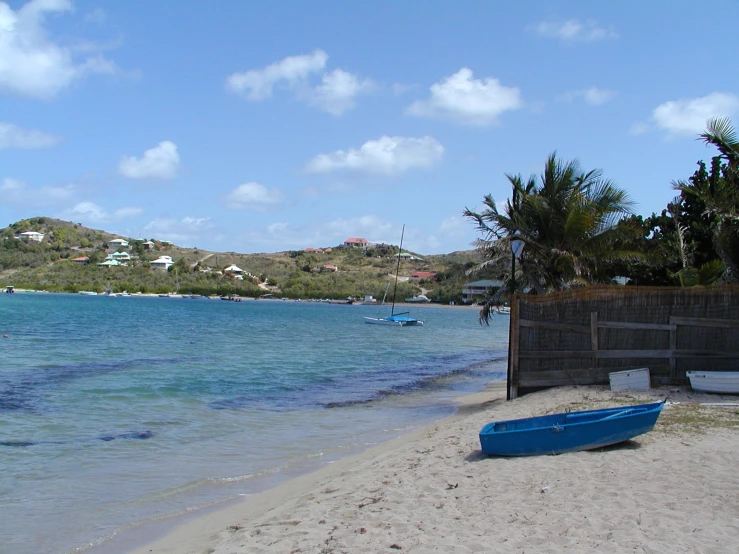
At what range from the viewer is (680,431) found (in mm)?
9242

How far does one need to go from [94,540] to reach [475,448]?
5229mm

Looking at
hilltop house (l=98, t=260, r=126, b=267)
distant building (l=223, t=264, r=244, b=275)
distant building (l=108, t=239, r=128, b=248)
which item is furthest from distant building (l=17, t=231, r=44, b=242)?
distant building (l=223, t=264, r=244, b=275)

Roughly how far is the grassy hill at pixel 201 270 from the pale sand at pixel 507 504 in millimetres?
107116

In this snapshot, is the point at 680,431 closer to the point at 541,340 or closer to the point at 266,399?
the point at 541,340

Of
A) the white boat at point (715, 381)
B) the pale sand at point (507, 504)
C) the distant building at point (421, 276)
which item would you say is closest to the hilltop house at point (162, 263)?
the distant building at point (421, 276)

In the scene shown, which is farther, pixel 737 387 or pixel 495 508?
pixel 737 387

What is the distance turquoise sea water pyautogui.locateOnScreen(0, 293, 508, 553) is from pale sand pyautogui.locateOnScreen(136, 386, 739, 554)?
1.26 meters

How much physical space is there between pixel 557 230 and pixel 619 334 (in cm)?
420

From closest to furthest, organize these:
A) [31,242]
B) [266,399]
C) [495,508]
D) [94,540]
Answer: [495,508] → [94,540] → [266,399] → [31,242]

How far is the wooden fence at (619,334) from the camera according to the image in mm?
A: 12820

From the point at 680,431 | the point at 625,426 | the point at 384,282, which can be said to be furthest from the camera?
the point at 384,282

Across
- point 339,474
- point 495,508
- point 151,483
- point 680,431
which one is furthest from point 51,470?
point 680,431

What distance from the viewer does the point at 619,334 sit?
525 inches

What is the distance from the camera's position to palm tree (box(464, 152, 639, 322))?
16.5m
